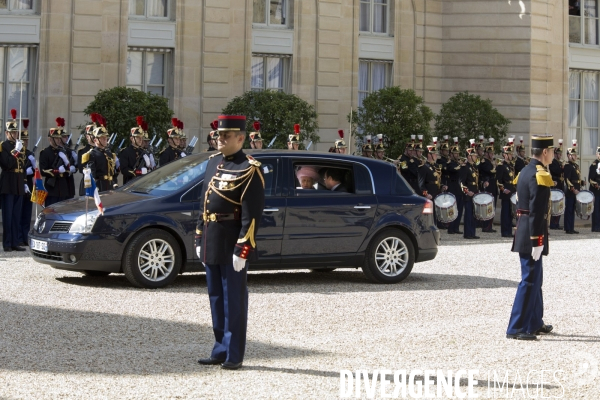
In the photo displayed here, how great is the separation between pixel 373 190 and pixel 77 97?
1368cm

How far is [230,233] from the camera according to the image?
29.4 feet

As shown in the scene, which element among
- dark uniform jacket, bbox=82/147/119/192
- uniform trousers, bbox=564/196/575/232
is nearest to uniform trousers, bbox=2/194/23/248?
dark uniform jacket, bbox=82/147/119/192

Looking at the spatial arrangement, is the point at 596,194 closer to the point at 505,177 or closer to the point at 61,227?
the point at 505,177

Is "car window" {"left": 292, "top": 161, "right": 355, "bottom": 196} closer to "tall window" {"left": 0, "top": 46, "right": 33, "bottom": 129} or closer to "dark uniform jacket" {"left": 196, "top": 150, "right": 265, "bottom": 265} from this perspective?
"dark uniform jacket" {"left": 196, "top": 150, "right": 265, "bottom": 265}

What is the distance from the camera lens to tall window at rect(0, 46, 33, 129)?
2633 cm

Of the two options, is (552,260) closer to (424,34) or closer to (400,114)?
(400,114)

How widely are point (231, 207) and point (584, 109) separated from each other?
2906cm

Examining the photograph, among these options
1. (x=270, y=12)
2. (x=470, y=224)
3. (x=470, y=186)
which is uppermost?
(x=270, y=12)

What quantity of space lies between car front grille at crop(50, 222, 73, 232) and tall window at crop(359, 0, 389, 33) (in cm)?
1977

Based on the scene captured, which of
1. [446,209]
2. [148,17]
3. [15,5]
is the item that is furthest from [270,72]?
[446,209]

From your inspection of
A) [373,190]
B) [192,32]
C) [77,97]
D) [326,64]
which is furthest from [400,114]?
[373,190]

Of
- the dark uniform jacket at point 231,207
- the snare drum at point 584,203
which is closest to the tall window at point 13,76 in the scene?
the snare drum at point 584,203

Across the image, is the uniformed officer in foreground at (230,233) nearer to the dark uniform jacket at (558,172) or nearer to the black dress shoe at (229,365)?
the black dress shoe at (229,365)

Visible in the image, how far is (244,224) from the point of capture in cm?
884
